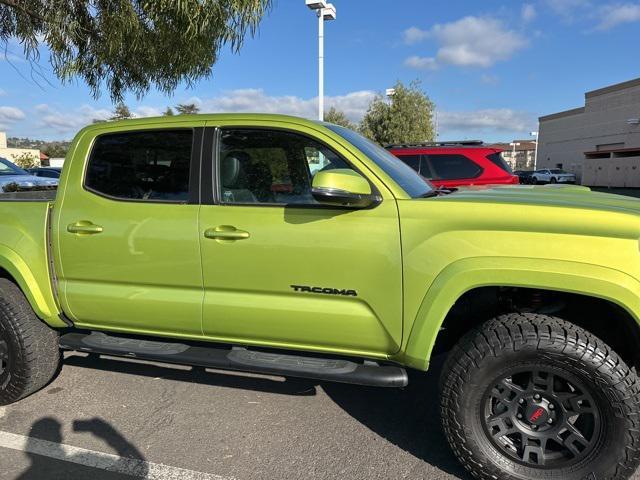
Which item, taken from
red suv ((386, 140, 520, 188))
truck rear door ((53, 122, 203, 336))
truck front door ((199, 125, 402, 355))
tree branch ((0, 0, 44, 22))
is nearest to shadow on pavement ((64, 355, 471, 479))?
truck front door ((199, 125, 402, 355))

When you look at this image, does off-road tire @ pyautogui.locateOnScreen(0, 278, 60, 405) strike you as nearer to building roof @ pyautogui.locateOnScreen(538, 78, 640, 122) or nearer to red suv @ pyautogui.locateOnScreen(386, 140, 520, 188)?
red suv @ pyautogui.locateOnScreen(386, 140, 520, 188)

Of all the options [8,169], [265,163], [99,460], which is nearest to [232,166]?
Answer: [265,163]

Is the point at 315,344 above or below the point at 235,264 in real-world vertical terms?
below

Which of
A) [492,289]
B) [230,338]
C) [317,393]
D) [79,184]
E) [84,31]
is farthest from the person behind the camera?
[84,31]

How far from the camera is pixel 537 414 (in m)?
2.52

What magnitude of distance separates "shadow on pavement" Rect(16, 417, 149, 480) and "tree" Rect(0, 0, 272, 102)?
487cm

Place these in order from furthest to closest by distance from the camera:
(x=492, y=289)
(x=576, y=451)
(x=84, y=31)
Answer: (x=84, y=31), (x=492, y=289), (x=576, y=451)

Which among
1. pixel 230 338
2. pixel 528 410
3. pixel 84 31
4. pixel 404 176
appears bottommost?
pixel 528 410

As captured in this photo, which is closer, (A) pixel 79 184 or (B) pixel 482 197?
(B) pixel 482 197

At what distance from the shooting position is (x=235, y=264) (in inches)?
114

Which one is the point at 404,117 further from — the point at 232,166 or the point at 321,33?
the point at 232,166

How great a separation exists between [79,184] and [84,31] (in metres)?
4.87

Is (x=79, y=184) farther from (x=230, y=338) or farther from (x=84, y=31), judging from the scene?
(x=84, y=31)

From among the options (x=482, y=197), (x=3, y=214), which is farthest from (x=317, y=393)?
(x=3, y=214)
